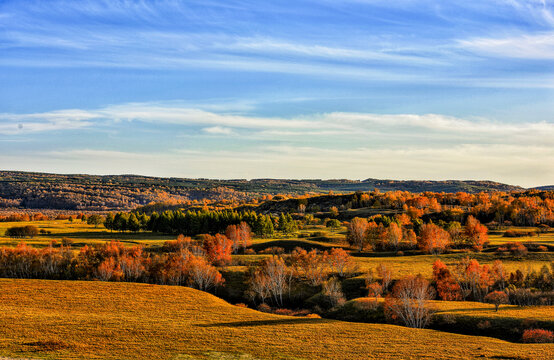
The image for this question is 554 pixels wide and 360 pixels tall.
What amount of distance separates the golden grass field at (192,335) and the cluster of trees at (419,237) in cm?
7340

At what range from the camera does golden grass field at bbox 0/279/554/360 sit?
47.6 metres

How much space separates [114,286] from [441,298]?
227 ft

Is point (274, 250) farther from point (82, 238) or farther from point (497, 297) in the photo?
point (82, 238)

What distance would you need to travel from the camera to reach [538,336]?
57594 millimetres

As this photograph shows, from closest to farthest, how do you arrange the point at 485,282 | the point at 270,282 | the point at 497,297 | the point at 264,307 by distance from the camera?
1. the point at 497,297
2. the point at 264,307
3. the point at 485,282
4. the point at 270,282

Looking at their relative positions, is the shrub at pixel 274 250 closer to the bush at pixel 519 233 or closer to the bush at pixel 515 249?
the bush at pixel 515 249

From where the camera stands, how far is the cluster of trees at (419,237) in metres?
132

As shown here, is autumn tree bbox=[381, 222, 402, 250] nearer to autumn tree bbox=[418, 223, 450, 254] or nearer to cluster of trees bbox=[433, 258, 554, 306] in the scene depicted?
autumn tree bbox=[418, 223, 450, 254]

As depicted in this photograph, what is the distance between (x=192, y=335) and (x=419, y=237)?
98.4 meters

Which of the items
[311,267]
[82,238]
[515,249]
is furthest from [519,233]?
[82,238]

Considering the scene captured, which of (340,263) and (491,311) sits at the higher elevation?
(340,263)

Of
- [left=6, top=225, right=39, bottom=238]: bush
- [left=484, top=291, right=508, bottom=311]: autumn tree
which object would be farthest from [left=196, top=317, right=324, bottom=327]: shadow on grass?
[left=6, top=225, right=39, bottom=238]: bush

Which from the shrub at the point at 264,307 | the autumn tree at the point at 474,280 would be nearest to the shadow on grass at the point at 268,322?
the shrub at the point at 264,307

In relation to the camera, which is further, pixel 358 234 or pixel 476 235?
pixel 358 234
